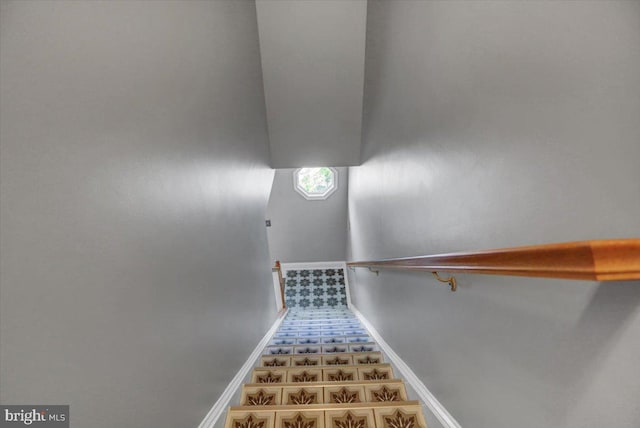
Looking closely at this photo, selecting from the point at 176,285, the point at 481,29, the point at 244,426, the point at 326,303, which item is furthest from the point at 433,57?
the point at 326,303

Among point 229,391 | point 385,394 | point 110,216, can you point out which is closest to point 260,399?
point 229,391

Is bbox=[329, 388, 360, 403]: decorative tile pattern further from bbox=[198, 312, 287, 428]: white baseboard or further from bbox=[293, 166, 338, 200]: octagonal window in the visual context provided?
bbox=[293, 166, 338, 200]: octagonal window

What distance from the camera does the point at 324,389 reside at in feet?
6.49

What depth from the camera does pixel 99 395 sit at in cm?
90

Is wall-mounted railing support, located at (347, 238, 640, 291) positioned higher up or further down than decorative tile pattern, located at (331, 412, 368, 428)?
higher up

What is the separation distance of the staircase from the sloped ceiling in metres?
2.67

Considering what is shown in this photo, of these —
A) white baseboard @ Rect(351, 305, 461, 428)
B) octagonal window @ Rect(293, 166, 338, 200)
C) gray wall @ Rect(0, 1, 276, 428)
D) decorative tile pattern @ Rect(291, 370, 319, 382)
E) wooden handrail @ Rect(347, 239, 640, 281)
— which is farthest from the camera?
octagonal window @ Rect(293, 166, 338, 200)

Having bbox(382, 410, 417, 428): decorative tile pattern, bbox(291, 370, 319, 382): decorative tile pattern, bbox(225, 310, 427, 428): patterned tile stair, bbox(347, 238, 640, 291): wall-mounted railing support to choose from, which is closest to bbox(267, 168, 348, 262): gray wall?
bbox(225, 310, 427, 428): patterned tile stair

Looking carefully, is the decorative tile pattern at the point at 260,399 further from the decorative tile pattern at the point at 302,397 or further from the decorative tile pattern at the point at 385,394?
the decorative tile pattern at the point at 385,394

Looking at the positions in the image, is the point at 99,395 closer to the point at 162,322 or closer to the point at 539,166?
the point at 162,322

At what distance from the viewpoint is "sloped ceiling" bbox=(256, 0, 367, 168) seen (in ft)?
12.0

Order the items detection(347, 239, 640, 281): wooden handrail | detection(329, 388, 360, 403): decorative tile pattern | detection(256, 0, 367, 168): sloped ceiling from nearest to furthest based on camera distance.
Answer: detection(347, 239, 640, 281): wooden handrail, detection(329, 388, 360, 403): decorative tile pattern, detection(256, 0, 367, 168): sloped ceiling

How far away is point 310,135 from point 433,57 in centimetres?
317

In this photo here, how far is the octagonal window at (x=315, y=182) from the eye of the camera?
7.77 m
